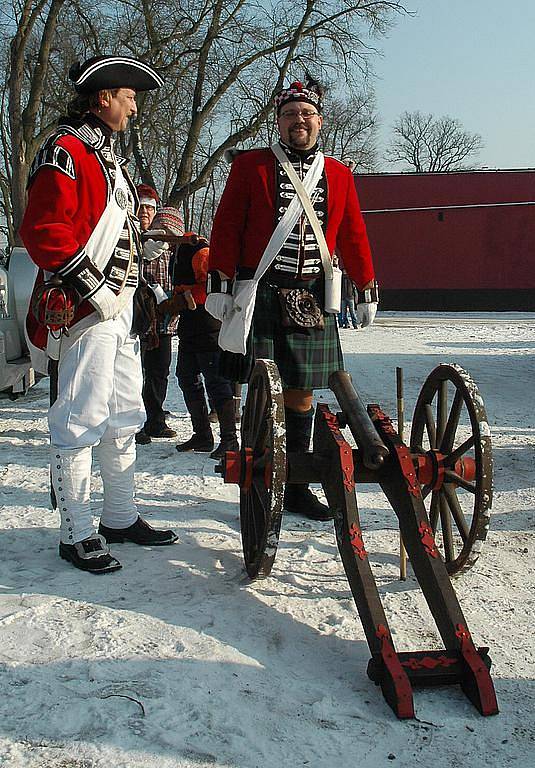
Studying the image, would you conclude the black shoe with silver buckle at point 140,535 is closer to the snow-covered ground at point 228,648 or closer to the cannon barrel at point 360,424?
the snow-covered ground at point 228,648

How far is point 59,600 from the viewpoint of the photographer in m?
3.11

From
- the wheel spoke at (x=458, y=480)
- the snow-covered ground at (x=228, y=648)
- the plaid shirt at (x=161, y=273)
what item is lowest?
the snow-covered ground at (x=228, y=648)

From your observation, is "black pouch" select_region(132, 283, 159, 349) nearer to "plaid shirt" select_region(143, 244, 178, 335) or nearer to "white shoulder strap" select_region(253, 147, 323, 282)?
"white shoulder strap" select_region(253, 147, 323, 282)

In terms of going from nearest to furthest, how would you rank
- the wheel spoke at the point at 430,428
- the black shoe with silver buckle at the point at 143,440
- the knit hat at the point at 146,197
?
the wheel spoke at the point at 430,428 < the knit hat at the point at 146,197 < the black shoe with silver buckle at the point at 143,440

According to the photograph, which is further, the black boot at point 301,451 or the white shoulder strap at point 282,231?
the black boot at point 301,451

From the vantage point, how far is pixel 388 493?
10.1ft

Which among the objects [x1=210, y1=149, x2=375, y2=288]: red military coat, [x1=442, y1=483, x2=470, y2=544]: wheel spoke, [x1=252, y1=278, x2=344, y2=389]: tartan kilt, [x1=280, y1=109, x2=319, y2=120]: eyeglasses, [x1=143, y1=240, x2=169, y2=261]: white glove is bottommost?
[x1=442, y1=483, x2=470, y2=544]: wheel spoke

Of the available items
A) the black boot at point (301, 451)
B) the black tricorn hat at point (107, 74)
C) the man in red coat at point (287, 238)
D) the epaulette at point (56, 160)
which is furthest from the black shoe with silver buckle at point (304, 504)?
the black tricorn hat at point (107, 74)

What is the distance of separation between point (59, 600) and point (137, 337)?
46.1 inches

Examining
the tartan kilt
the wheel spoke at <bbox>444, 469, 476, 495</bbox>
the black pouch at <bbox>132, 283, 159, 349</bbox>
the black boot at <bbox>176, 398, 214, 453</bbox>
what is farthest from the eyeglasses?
the black boot at <bbox>176, 398, 214, 453</bbox>

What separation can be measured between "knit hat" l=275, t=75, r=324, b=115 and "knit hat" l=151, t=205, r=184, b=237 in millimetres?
2157

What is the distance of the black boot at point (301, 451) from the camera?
410cm

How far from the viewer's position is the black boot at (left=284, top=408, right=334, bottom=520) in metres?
4.10

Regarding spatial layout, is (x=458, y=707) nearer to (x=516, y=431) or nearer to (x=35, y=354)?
(x=35, y=354)
